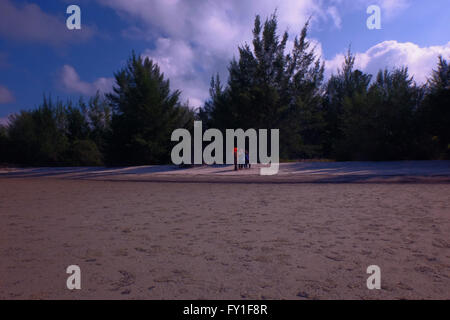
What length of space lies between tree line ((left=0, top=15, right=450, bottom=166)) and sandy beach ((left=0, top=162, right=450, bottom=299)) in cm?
1468

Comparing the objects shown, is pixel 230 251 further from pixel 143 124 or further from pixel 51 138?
pixel 51 138

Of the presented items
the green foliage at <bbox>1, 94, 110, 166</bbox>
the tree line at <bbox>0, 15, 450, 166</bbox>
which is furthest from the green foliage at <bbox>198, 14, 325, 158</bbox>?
the green foliage at <bbox>1, 94, 110, 166</bbox>

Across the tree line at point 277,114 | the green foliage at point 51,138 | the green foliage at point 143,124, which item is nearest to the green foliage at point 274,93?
the tree line at point 277,114

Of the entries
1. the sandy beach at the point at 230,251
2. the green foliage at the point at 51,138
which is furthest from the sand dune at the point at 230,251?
the green foliage at the point at 51,138

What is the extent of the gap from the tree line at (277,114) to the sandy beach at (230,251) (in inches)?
578

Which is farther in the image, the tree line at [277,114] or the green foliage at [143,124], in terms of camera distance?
the green foliage at [143,124]

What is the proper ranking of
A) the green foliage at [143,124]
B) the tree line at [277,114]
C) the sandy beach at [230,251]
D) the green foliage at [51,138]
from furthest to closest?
1. the green foliage at [51,138]
2. the green foliage at [143,124]
3. the tree line at [277,114]
4. the sandy beach at [230,251]

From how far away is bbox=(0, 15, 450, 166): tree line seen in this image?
59.7 feet

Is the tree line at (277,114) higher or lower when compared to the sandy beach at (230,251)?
higher

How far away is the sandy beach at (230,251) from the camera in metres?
2.46

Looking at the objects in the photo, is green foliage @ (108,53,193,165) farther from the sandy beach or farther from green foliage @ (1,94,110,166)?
the sandy beach

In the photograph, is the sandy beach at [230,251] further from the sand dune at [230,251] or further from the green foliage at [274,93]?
the green foliage at [274,93]

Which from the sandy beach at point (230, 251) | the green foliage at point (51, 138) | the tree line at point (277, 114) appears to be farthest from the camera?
the green foliage at point (51, 138)
